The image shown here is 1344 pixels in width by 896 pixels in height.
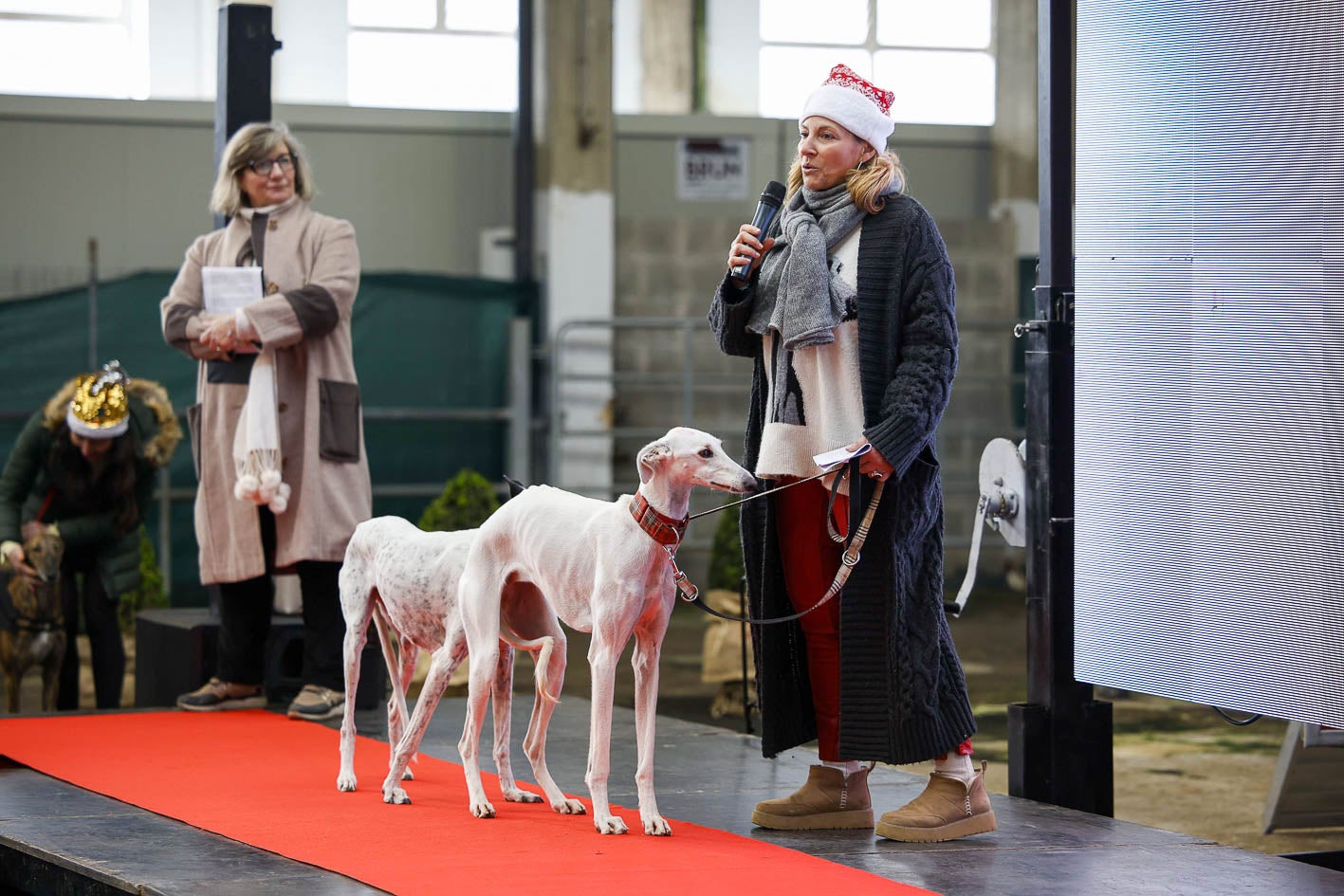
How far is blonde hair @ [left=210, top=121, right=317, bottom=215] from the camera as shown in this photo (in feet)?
15.7

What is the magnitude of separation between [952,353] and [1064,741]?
3.84 ft

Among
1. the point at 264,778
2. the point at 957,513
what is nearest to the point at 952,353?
the point at 264,778

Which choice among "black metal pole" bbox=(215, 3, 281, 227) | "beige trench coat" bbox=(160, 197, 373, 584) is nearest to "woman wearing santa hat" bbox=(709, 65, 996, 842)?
"beige trench coat" bbox=(160, 197, 373, 584)

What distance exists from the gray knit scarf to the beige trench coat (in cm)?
173

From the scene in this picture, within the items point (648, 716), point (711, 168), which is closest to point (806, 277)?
point (648, 716)

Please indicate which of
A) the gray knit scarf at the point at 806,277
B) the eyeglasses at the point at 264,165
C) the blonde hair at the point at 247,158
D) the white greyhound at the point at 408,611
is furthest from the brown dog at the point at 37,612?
the gray knit scarf at the point at 806,277

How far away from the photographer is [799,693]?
348 centimetres

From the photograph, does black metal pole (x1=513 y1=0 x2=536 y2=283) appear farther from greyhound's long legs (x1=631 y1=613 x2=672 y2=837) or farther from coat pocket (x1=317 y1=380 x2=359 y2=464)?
greyhound's long legs (x1=631 y1=613 x2=672 y2=837)

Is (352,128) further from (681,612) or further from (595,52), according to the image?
(681,612)

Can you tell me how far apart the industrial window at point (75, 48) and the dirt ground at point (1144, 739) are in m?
3.66

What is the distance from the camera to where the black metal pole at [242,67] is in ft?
17.5

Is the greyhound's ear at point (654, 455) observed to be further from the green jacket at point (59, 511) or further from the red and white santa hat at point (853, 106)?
the green jacket at point (59, 511)

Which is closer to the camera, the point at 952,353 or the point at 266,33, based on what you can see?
the point at 952,353

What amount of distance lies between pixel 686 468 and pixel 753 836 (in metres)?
0.78
